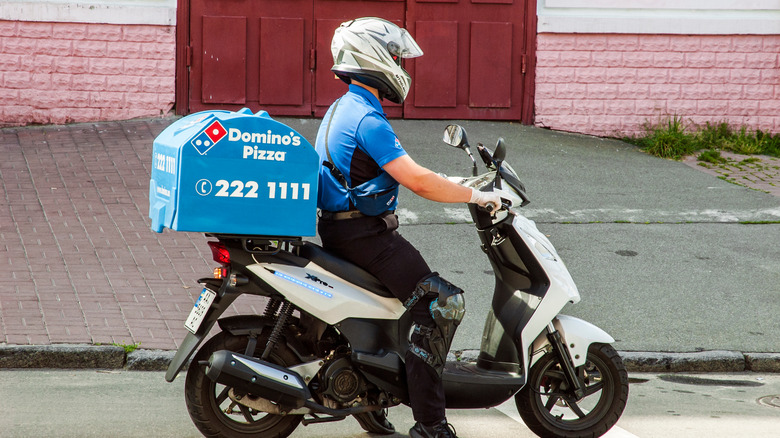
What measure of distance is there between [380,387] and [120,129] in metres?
7.67

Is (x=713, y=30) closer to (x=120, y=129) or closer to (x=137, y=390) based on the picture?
(x=120, y=129)

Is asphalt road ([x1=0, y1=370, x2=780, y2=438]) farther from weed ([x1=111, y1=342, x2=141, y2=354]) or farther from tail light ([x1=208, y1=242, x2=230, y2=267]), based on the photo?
tail light ([x1=208, y1=242, x2=230, y2=267])

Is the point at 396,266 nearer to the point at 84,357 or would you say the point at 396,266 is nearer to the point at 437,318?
the point at 437,318

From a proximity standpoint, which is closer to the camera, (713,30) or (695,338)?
(695,338)

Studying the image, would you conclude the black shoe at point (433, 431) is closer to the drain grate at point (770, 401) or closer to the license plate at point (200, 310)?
the license plate at point (200, 310)

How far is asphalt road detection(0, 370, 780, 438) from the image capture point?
4.60 metres

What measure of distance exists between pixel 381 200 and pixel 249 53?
25.3 ft

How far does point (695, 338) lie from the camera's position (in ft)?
21.0

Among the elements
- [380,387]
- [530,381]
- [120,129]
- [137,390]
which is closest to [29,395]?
[137,390]

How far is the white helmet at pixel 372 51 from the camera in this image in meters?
4.10

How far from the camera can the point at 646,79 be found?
38.9 feet

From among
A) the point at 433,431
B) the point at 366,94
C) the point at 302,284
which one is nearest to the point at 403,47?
the point at 366,94

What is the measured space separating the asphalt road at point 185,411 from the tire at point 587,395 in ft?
0.57

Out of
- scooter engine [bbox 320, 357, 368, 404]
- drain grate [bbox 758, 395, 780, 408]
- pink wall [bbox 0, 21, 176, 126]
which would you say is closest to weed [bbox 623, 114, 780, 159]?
pink wall [bbox 0, 21, 176, 126]
